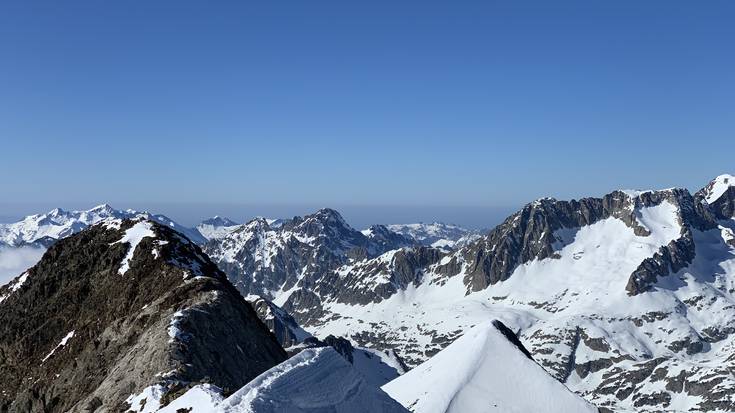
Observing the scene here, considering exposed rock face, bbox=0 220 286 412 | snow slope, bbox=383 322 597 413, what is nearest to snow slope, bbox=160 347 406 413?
exposed rock face, bbox=0 220 286 412

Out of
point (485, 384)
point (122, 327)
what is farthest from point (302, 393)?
point (485, 384)

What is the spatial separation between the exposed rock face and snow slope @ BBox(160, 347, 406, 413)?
10069 mm

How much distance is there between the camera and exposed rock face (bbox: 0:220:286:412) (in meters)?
57.6

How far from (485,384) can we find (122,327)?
257 ft

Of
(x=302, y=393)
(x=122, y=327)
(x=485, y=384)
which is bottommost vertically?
(x=485, y=384)

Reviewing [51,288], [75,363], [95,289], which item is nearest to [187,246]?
[95,289]

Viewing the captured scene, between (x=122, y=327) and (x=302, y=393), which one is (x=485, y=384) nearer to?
(x=122, y=327)

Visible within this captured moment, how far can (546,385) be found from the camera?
407ft

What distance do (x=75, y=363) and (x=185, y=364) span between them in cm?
2177

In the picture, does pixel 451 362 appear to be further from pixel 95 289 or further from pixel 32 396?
pixel 32 396

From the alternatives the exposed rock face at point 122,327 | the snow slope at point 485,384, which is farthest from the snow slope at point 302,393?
the snow slope at point 485,384

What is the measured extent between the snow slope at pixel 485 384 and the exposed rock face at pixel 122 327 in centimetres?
5331

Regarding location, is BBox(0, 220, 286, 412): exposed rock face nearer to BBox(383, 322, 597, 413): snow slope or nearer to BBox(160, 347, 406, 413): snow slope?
BBox(160, 347, 406, 413): snow slope

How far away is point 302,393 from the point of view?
32688 millimetres
